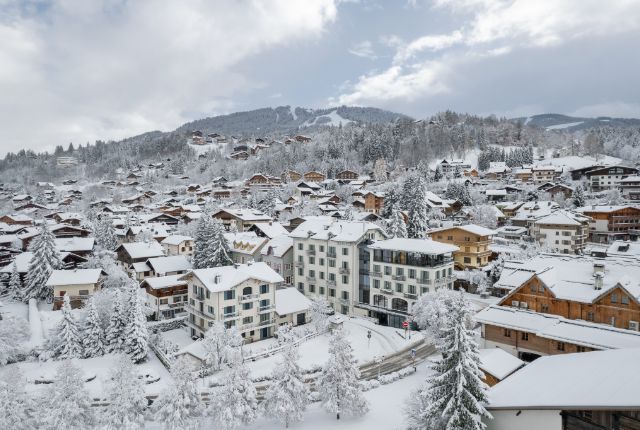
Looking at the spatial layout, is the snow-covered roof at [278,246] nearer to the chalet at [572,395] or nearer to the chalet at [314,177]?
the chalet at [572,395]

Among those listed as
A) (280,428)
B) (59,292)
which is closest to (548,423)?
(280,428)

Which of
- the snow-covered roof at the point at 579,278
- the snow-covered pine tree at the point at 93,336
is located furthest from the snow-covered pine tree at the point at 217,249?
the snow-covered roof at the point at 579,278

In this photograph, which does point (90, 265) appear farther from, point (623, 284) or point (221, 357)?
point (623, 284)

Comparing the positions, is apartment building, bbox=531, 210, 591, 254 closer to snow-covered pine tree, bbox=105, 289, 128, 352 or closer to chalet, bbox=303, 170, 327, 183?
snow-covered pine tree, bbox=105, 289, 128, 352

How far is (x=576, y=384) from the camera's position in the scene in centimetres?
1667

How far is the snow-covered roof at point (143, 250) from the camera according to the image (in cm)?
6712

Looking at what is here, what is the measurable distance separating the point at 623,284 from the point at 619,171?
97330 millimetres

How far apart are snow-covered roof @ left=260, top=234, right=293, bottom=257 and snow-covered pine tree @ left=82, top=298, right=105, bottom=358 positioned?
24.5 metres

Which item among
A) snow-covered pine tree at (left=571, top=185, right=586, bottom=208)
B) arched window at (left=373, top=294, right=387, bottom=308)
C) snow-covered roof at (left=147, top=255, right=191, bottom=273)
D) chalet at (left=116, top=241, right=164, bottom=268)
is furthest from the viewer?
snow-covered pine tree at (left=571, top=185, right=586, bottom=208)

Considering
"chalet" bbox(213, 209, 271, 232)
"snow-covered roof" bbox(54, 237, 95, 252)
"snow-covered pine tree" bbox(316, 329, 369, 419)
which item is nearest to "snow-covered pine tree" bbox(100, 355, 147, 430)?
"snow-covered pine tree" bbox(316, 329, 369, 419)

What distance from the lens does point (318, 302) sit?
153ft

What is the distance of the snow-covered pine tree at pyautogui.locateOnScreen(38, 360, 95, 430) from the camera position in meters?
25.7

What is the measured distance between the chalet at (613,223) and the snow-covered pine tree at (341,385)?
72.0 metres

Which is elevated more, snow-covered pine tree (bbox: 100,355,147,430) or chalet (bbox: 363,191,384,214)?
chalet (bbox: 363,191,384,214)
